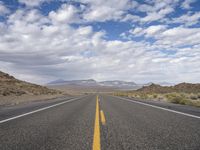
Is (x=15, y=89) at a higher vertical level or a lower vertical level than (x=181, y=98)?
higher

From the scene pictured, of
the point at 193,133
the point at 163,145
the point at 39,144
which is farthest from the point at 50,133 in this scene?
the point at 193,133

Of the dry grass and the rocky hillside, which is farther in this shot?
the rocky hillside

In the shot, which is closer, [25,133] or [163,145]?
[163,145]

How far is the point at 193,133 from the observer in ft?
19.1

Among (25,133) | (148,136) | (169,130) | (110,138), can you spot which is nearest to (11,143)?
(25,133)

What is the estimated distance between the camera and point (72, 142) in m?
4.99

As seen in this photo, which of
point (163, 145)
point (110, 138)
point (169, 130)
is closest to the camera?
point (163, 145)

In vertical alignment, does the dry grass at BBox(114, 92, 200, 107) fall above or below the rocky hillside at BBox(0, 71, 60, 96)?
below

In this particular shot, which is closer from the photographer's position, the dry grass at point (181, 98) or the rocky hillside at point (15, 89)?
the dry grass at point (181, 98)

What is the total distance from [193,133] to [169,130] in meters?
0.68

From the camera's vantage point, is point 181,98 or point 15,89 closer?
point 181,98

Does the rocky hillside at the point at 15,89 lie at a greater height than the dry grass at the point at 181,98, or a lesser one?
greater

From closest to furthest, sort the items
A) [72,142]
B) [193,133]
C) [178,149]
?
1. [178,149]
2. [72,142]
3. [193,133]

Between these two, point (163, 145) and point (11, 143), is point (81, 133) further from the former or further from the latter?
point (163, 145)
